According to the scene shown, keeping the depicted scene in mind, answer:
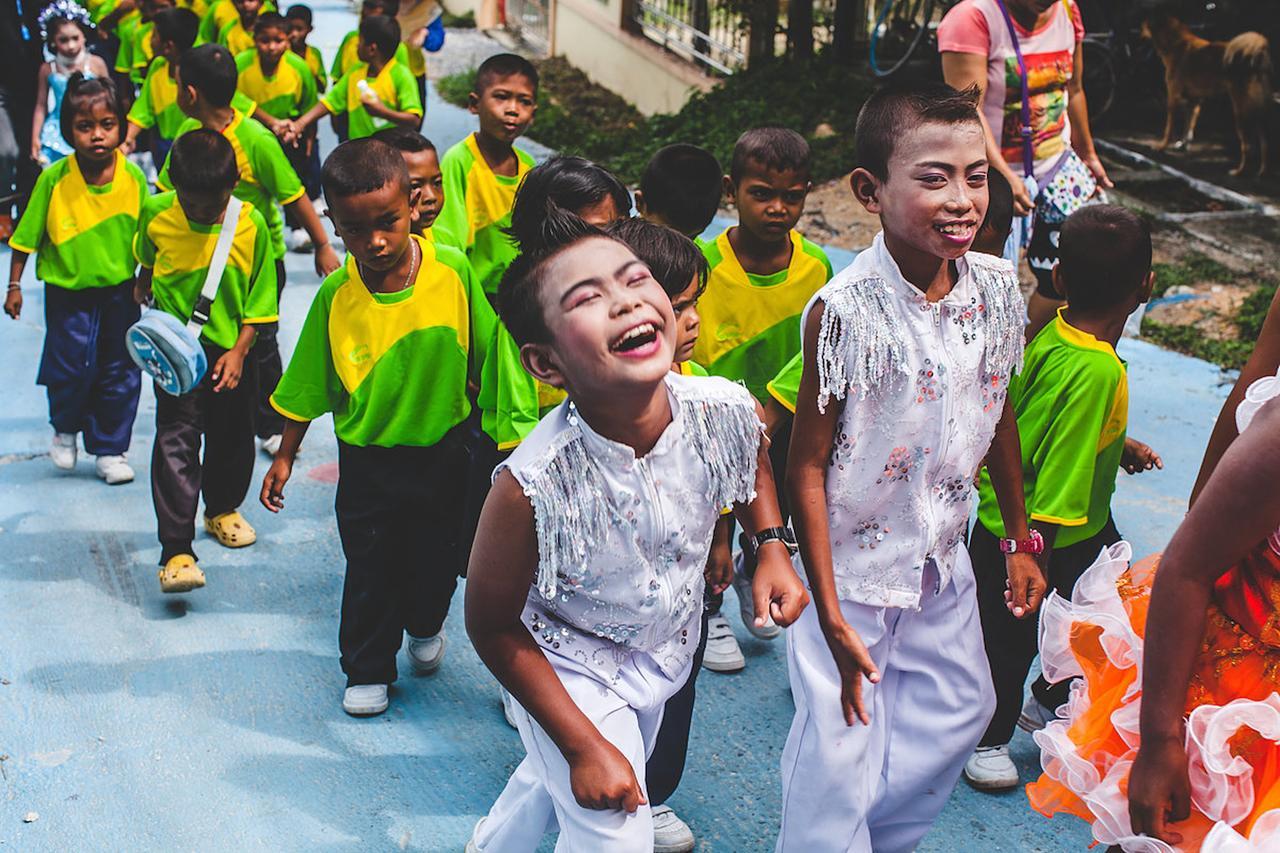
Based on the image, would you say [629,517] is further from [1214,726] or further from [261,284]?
[261,284]

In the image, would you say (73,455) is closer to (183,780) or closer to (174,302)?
(174,302)

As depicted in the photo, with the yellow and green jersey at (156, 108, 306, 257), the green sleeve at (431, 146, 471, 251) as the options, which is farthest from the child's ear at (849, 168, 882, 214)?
the yellow and green jersey at (156, 108, 306, 257)

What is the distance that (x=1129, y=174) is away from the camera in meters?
9.71

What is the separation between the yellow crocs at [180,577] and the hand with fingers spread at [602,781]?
2.46 m

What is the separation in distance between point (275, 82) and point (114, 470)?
3.72 m

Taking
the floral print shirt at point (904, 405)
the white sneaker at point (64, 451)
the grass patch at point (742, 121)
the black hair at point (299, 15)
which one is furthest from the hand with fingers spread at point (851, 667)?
the black hair at point (299, 15)

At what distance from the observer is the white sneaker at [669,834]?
3.26 m

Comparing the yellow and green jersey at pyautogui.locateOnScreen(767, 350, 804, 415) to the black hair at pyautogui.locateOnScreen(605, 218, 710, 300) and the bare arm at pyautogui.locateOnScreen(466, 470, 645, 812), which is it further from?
the bare arm at pyautogui.locateOnScreen(466, 470, 645, 812)

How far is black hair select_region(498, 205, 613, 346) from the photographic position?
2377 mm

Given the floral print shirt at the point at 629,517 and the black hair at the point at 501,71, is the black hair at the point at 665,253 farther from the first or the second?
the black hair at the point at 501,71

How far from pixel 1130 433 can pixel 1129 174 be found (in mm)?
4346

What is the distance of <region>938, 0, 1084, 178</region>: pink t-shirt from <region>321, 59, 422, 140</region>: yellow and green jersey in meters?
3.83

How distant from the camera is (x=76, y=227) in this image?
5312 millimetres

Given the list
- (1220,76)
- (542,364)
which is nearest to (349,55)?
(1220,76)
